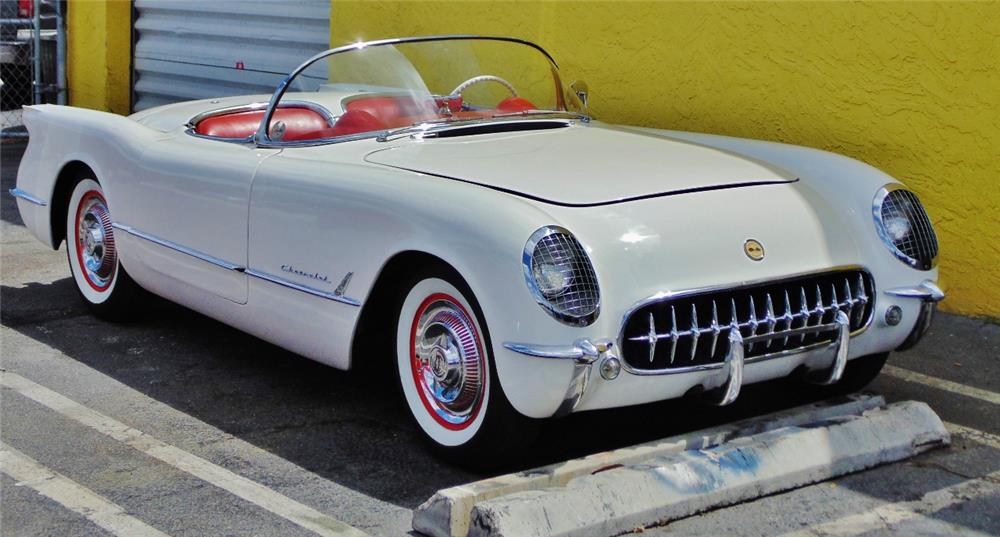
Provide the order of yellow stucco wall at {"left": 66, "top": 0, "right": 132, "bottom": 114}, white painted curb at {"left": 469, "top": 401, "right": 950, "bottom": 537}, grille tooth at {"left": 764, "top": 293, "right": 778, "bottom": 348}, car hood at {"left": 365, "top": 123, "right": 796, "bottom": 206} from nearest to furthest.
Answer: white painted curb at {"left": 469, "top": 401, "right": 950, "bottom": 537}, grille tooth at {"left": 764, "top": 293, "right": 778, "bottom": 348}, car hood at {"left": 365, "top": 123, "right": 796, "bottom": 206}, yellow stucco wall at {"left": 66, "top": 0, "right": 132, "bottom": 114}

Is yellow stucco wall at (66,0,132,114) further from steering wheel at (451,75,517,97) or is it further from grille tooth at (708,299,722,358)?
grille tooth at (708,299,722,358)

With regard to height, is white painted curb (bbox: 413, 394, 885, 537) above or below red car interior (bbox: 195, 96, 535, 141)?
below

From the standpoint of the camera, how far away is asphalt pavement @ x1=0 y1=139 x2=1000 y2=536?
351 centimetres

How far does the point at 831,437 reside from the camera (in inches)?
149

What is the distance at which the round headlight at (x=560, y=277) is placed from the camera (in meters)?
3.43

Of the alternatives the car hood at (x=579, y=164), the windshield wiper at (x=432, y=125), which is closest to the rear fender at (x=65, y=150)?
the windshield wiper at (x=432, y=125)

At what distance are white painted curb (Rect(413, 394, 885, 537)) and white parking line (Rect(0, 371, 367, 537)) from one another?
25 cm

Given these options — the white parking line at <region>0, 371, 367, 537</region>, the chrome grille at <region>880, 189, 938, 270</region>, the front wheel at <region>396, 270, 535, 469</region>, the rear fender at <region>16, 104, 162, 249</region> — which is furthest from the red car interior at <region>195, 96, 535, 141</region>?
the chrome grille at <region>880, 189, 938, 270</region>

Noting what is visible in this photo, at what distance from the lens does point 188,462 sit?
12.9ft

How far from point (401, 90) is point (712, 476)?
2032 millimetres

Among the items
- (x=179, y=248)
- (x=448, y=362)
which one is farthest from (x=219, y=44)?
(x=448, y=362)

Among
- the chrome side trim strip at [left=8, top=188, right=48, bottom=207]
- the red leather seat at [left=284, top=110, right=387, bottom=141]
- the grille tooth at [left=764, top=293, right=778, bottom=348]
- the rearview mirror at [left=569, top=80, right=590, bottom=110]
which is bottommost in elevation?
the chrome side trim strip at [left=8, top=188, right=48, bottom=207]

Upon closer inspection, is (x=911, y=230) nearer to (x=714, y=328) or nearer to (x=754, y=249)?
(x=754, y=249)

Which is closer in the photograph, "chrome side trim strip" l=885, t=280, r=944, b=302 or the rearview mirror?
"chrome side trim strip" l=885, t=280, r=944, b=302
